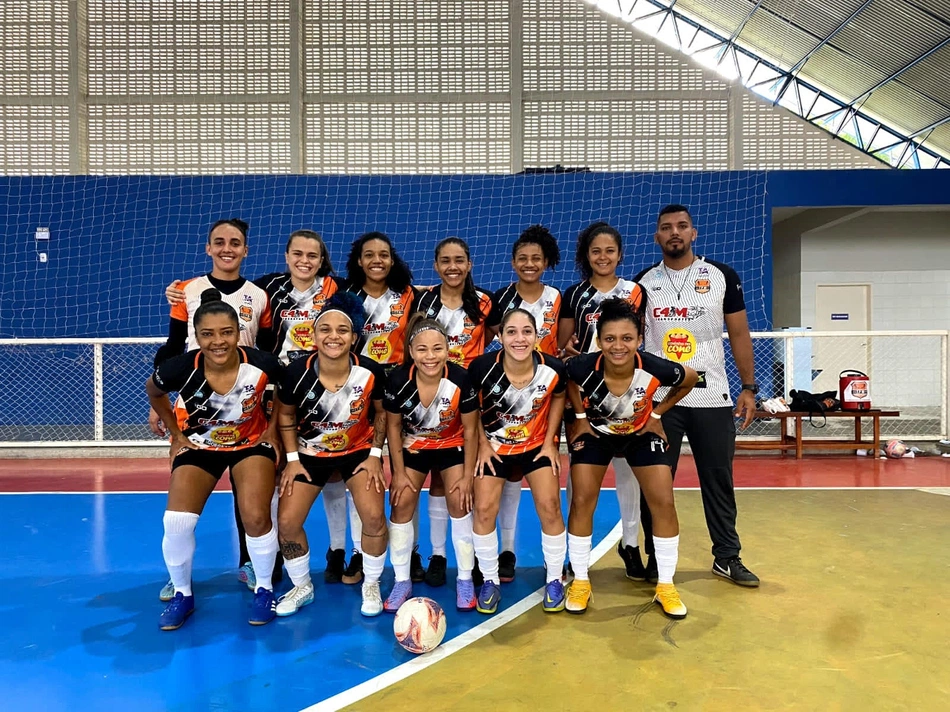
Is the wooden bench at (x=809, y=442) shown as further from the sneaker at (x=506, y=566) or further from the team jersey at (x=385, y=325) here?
the team jersey at (x=385, y=325)

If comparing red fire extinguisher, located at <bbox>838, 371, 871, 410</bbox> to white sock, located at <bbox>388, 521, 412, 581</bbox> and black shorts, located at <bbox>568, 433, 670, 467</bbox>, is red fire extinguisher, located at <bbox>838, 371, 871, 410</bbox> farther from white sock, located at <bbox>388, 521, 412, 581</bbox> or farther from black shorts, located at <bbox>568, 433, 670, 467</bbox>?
white sock, located at <bbox>388, 521, 412, 581</bbox>

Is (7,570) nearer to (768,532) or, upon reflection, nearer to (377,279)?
(377,279)

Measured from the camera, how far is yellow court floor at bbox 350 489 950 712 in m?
1.93

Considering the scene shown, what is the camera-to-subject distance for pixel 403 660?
7.20ft

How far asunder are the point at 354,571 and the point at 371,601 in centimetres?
45

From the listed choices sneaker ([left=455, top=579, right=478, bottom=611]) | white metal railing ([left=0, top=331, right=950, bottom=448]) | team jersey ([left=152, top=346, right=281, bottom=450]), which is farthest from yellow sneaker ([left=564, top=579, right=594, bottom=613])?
white metal railing ([left=0, top=331, right=950, bottom=448])

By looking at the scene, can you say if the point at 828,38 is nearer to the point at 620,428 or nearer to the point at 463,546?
the point at 620,428

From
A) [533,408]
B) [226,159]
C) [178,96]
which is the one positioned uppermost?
[178,96]

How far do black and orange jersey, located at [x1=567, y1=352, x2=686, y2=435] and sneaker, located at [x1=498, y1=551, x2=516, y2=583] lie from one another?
794 millimetres

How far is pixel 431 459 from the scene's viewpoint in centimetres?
280

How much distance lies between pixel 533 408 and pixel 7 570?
2800 millimetres

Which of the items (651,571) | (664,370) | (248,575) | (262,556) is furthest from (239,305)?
(651,571)

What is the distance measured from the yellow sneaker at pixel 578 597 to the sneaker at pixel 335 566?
3.63ft

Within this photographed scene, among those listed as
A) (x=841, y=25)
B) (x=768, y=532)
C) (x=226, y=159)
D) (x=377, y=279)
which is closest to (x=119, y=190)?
(x=226, y=159)
